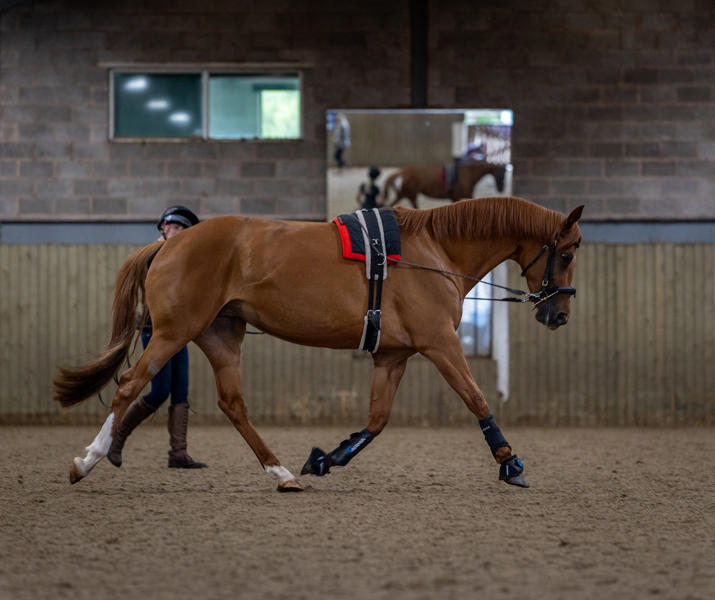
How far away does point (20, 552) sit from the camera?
390 cm

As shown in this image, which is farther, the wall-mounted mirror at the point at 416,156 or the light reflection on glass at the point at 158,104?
the light reflection on glass at the point at 158,104

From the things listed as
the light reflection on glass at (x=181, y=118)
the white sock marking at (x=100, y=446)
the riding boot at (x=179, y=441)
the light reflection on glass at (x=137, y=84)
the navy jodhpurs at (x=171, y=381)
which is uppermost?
the light reflection on glass at (x=137, y=84)

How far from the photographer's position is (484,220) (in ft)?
19.2

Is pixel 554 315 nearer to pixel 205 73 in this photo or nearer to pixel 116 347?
pixel 116 347

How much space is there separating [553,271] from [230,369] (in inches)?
78.9

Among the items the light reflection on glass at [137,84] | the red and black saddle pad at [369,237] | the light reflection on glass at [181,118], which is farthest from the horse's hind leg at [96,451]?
the light reflection on glass at [137,84]

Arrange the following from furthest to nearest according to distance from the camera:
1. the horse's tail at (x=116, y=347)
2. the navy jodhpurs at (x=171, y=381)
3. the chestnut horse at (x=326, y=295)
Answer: the navy jodhpurs at (x=171, y=381), the horse's tail at (x=116, y=347), the chestnut horse at (x=326, y=295)

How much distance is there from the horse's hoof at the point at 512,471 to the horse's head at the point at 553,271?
861 mm

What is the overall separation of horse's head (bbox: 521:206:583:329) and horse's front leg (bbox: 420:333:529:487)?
671mm

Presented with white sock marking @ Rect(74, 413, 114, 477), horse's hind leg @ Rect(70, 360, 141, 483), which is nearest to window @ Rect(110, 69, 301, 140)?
A: horse's hind leg @ Rect(70, 360, 141, 483)

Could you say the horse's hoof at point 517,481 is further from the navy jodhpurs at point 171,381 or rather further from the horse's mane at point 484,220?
the navy jodhpurs at point 171,381

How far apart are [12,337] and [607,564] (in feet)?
28.8

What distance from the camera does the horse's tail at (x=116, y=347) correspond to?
19.4 feet

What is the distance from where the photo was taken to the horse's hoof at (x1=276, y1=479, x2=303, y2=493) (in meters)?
5.53
